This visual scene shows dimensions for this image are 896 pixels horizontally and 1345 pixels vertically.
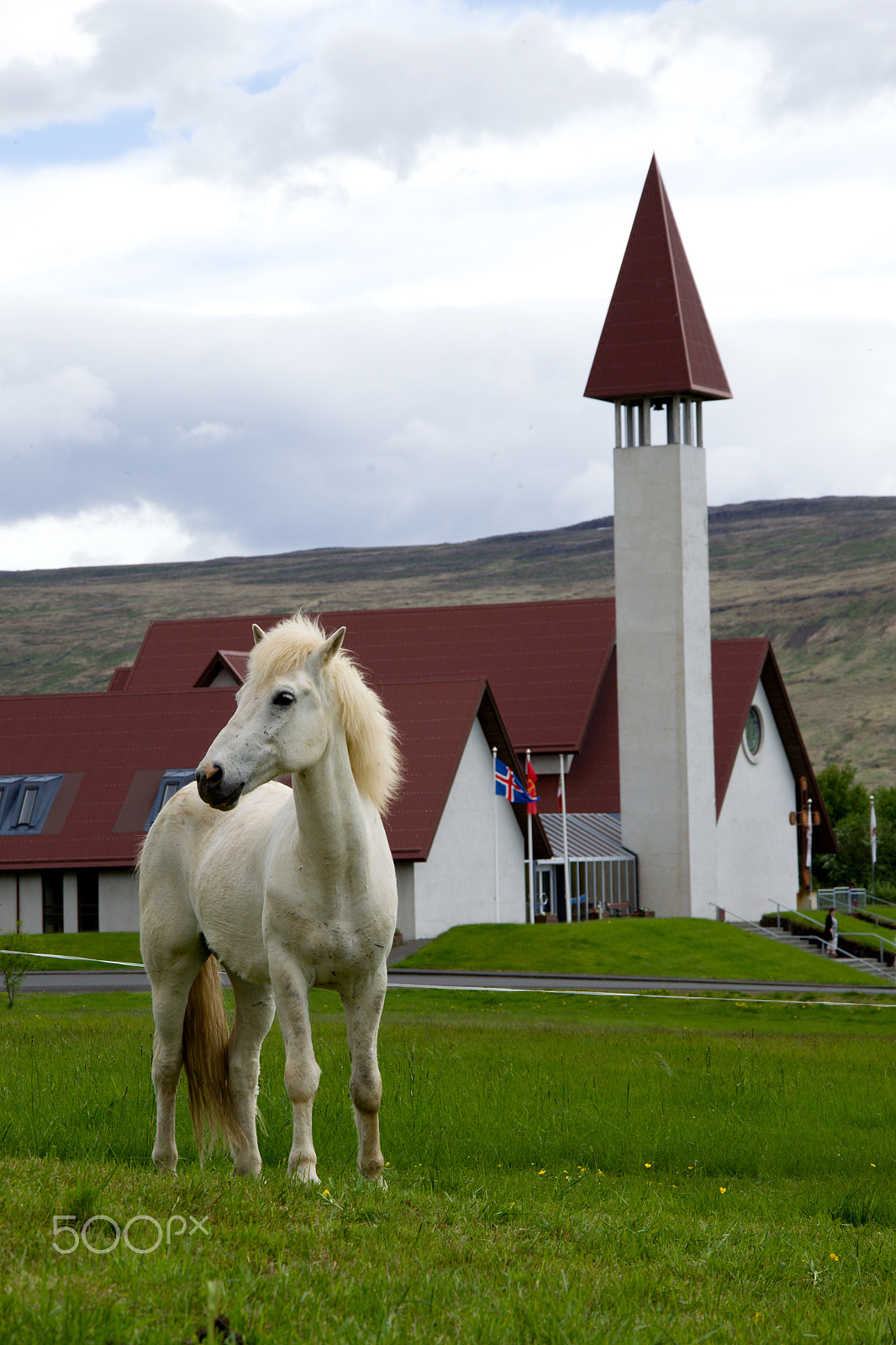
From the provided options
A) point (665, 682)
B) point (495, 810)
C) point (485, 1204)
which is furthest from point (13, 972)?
point (665, 682)

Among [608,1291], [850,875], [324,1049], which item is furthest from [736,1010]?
[850,875]

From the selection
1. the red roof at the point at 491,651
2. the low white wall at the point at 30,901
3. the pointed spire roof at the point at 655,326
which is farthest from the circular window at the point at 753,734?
the low white wall at the point at 30,901

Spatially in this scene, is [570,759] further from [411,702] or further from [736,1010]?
[736,1010]

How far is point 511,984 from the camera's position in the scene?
35719mm

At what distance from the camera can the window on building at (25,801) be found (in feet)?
154

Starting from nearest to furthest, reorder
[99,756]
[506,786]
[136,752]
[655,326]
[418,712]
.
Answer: [506,786] < [136,752] < [99,756] < [418,712] < [655,326]

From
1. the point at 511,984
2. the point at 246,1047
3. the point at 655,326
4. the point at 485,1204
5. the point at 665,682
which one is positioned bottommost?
the point at 511,984

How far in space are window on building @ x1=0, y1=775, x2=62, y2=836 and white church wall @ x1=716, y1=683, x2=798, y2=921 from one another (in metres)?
24.1

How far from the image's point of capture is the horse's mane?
8.59 meters

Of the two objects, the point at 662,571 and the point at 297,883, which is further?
the point at 662,571

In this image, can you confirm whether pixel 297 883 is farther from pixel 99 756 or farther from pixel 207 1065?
pixel 99 756

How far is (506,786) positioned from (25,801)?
48.9 feet

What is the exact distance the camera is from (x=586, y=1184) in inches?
389

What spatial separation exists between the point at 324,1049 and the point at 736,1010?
15.5 meters
